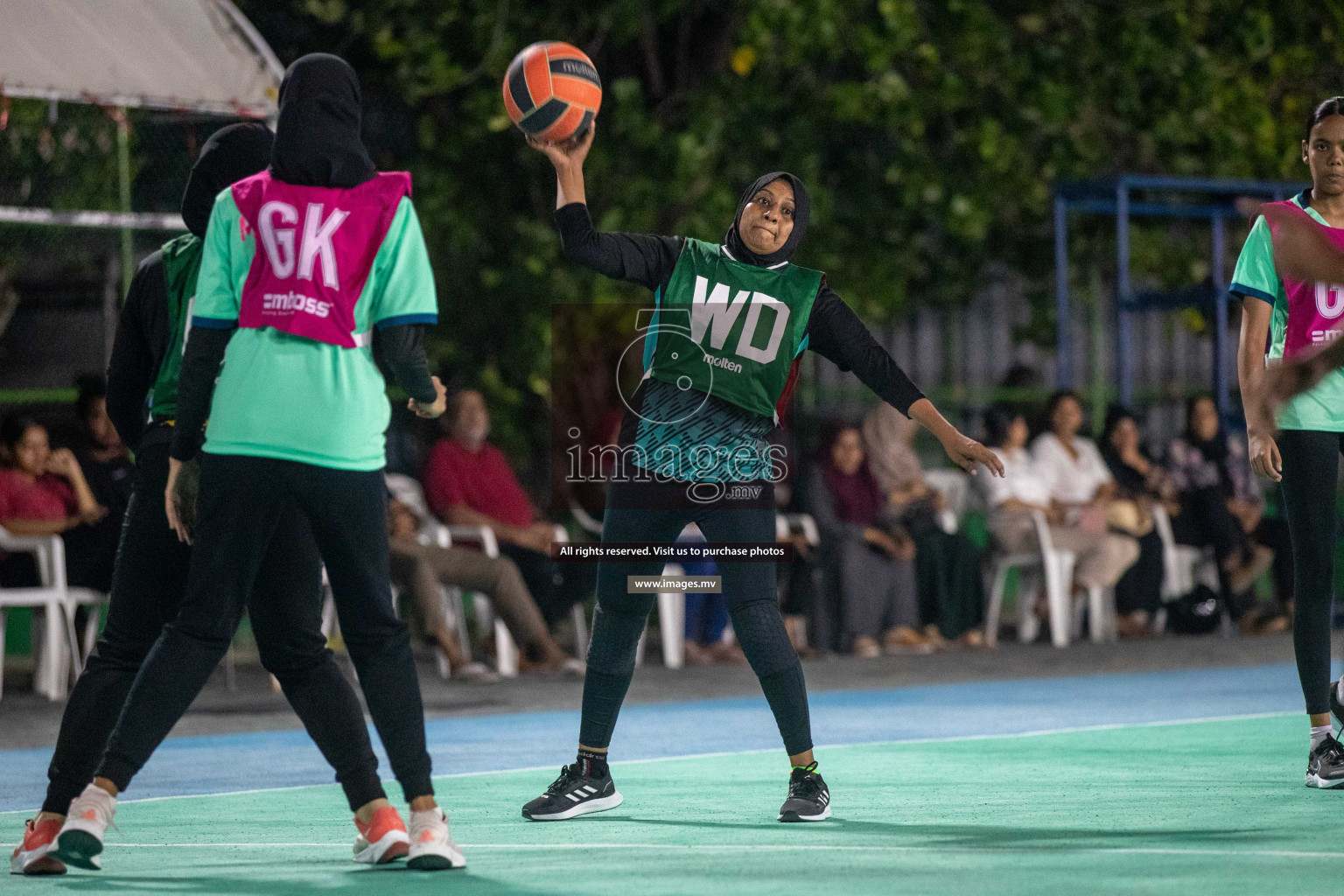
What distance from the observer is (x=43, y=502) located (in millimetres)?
10352

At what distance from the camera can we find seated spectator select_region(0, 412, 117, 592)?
10.2 meters

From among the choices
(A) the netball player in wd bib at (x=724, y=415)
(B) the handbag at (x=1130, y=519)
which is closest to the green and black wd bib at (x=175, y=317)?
(A) the netball player in wd bib at (x=724, y=415)

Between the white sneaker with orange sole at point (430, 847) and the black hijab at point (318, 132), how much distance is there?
5.68 feet

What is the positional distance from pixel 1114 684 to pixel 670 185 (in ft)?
17.6

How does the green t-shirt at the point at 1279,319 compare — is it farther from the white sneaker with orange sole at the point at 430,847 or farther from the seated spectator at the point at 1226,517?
the seated spectator at the point at 1226,517

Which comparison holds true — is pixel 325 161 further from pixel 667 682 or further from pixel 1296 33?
pixel 1296 33

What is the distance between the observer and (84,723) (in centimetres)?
495

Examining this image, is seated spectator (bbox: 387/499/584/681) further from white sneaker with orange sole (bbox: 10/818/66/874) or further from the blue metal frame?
white sneaker with orange sole (bbox: 10/818/66/874)

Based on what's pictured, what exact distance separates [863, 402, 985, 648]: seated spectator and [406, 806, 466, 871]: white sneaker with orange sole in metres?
8.18

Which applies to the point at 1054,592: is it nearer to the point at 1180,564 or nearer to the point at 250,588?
the point at 1180,564

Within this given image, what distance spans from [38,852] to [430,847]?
1068 mm

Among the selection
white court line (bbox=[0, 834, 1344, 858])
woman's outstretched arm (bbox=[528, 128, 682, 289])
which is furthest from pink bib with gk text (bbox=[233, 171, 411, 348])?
white court line (bbox=[0, 834, 1344, 858])

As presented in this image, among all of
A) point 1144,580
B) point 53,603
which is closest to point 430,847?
point 53,603

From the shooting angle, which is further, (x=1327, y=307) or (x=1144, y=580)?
(x=1144, y=580)
